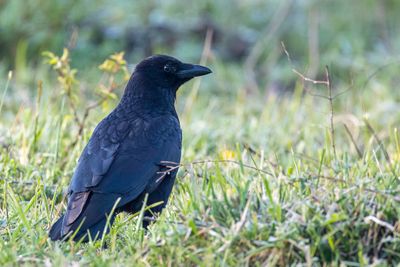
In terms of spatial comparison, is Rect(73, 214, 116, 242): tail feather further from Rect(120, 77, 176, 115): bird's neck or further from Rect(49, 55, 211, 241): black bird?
Rect(120, 77, 176, 115): bird's neck

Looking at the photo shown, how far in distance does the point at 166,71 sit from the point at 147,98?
0.29 metres

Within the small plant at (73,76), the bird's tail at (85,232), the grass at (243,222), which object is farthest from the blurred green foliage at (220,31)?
the bird's tail at (85,232)

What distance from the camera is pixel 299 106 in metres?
7.50

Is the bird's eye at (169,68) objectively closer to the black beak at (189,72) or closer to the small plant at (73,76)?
the black beak at (189,72)

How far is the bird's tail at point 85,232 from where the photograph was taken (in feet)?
13.1

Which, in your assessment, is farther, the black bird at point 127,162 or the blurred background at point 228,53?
the blurred background at point 228,53

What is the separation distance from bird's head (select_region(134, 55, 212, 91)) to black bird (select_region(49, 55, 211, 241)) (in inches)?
0.4

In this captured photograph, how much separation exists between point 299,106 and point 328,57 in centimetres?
208

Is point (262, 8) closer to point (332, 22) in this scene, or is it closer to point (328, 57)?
point (332, 22)

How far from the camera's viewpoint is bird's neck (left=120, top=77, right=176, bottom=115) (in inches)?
211

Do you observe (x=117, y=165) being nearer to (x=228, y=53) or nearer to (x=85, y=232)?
(x=85, y=232)

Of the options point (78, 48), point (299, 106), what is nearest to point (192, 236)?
point (299, 106)

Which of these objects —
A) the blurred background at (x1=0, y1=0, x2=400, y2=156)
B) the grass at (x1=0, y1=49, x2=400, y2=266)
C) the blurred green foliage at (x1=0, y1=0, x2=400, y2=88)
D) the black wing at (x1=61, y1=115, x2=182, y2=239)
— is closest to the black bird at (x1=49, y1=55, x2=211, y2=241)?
the black wing at (x1=61, y1=115, x2=182, y2=239)

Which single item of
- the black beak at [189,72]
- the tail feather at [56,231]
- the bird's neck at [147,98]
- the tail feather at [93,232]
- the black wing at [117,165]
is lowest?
the tail feather at [93,232]
